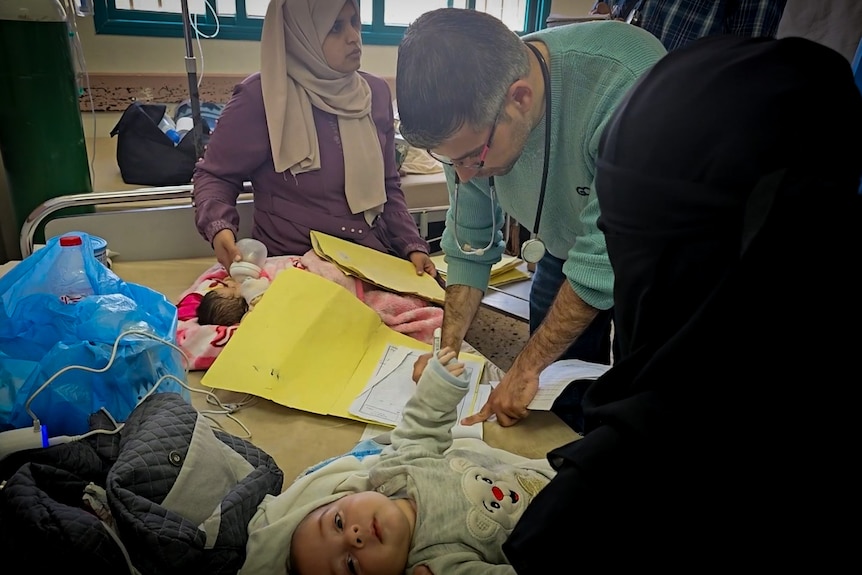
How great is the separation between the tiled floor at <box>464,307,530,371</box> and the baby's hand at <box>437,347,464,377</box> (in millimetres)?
1059

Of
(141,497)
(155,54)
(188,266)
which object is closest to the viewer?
(141,497)

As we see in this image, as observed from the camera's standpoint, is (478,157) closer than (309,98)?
Yes

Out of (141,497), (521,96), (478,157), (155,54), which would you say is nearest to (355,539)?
(141,497)

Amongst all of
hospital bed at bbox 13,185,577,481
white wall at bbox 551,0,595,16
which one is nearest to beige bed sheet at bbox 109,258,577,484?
hospital bed at bbox 13,185,577,481

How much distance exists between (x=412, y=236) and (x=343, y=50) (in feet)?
2.03

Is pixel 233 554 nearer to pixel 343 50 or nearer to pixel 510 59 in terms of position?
pixel 510 59

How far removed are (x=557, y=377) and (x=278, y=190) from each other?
1.12 m

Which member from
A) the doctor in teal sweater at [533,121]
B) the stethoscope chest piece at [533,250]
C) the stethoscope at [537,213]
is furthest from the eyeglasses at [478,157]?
the stethoscope chest piece at [533,250]

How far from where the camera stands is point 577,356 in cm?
170

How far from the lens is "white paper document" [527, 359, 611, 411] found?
1259 mm

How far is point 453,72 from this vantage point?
105cm

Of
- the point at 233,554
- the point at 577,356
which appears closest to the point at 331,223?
the point at 577,356

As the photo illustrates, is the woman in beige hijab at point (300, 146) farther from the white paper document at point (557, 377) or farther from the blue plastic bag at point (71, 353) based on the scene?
the white paper document at point (557, 377)

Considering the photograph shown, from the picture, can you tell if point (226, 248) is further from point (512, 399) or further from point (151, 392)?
point (512, 399)
